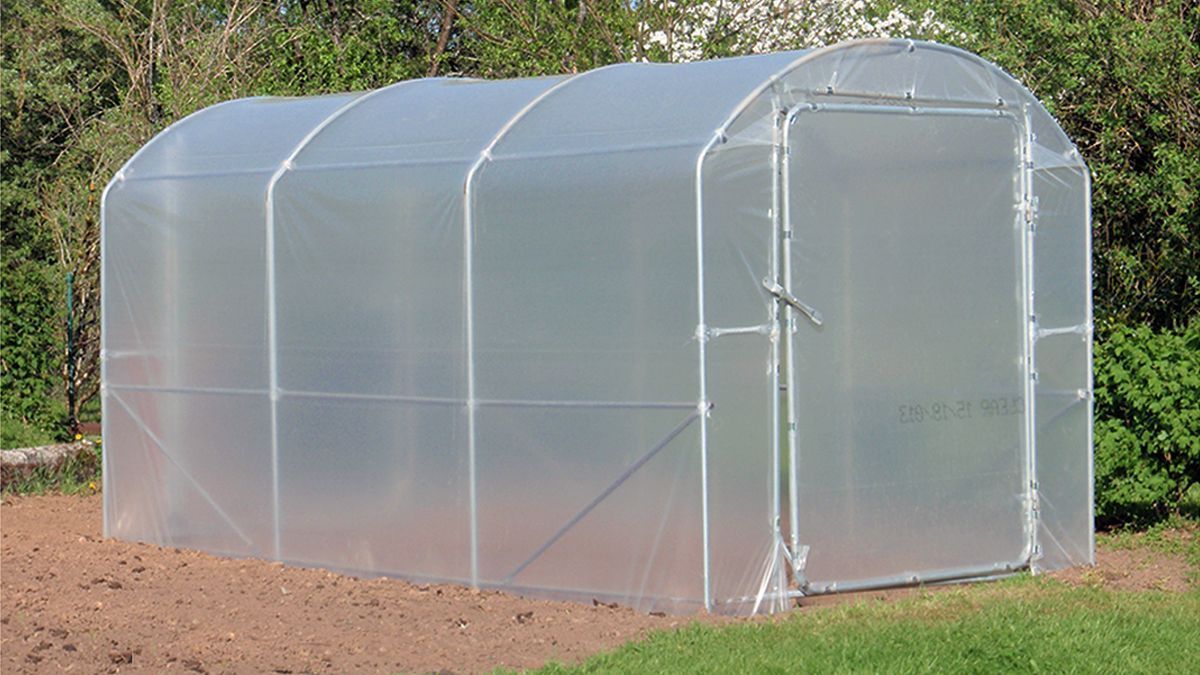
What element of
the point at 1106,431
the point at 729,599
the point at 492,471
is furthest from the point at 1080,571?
the point at 492,471

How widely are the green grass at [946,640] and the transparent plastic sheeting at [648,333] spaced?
69 centimetres

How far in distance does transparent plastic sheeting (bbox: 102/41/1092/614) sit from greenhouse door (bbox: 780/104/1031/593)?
0.02 metres

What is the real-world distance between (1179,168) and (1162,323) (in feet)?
5.29

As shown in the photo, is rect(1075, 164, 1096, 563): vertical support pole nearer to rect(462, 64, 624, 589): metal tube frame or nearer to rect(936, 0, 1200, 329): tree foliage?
rect(936, 0, 1200, 329): tree foliage

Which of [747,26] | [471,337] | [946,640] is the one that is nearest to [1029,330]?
[946,640]

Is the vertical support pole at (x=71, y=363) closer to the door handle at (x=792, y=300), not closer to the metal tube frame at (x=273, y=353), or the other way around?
the metal tube frame at (x=273, y=353)

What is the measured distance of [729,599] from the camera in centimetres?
876

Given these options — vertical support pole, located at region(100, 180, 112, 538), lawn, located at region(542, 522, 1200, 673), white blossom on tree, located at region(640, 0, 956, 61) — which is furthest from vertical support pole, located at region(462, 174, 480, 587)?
white blossom on tree, located at region(640, 0, 956, 61)

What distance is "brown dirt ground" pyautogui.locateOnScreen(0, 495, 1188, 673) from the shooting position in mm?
7789

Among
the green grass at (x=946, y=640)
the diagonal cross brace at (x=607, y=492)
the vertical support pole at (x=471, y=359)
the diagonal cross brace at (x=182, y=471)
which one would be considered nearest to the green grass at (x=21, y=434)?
the diagonal cross brace at (x=182, y=471)

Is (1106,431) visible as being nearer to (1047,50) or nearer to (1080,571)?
(1080,571)

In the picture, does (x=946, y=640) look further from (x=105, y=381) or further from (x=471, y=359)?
(x=105, y=381)

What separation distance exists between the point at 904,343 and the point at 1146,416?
8.03 feet

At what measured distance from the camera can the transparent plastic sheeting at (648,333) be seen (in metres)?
8.84
